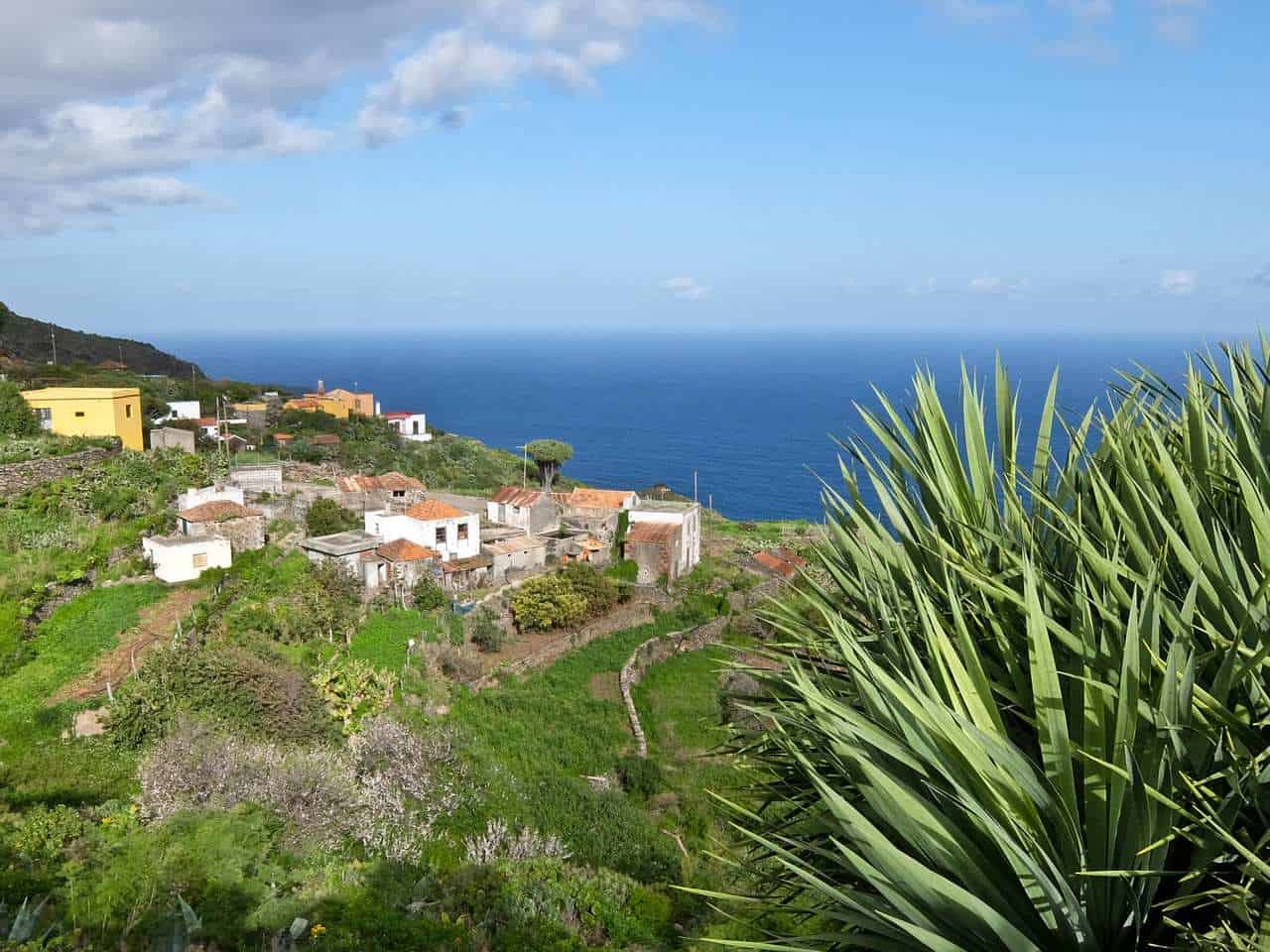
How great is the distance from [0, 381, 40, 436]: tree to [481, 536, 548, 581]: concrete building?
12.5 meters

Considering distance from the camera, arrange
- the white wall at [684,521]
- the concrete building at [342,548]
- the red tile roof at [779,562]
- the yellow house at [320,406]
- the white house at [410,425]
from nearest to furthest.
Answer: the concrete building at [342,548], the white wall at [684,521], the red tile roof at [779,562], the yellow house at [320,406], the white house at [410,425]

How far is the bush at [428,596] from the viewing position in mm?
21172

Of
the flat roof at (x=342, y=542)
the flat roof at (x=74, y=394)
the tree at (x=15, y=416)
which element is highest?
the flat roof at (x=74, y=394)

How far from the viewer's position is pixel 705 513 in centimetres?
4350

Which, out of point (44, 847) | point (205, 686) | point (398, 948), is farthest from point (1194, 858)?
point (205, 686)

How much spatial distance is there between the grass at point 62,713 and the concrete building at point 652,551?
1305cm

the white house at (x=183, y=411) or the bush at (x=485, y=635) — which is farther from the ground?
the white house at (x=183, y=411)

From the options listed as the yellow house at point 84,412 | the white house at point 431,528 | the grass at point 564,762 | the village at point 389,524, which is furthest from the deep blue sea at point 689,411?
the yellow house at point 84,412

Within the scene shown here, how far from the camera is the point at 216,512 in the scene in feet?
66.9

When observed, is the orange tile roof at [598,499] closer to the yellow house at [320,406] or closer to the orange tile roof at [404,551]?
the orange tile roof at [404,551]

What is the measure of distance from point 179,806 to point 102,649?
6.42 m

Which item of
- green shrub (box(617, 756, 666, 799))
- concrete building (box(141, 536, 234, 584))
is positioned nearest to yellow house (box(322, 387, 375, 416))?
concrete building (box(141, 536, 234, 584))

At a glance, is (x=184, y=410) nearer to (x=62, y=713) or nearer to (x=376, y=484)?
(x=376, y=484)

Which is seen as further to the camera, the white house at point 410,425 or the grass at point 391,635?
the white house at point 410,425
